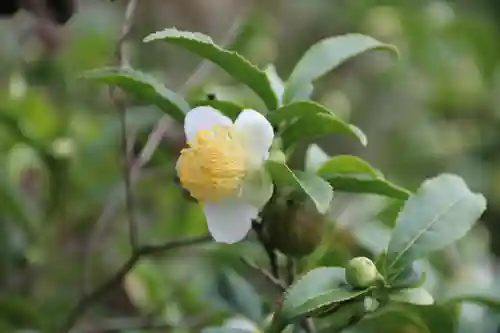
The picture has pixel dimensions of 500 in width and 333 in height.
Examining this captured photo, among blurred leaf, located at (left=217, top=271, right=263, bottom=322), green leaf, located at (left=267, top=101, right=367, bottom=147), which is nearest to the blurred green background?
blurred leaf, located at (left=217, top=271, right=263, bottom=322)

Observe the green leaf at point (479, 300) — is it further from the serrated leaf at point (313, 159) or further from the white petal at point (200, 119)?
the white petal at point (200, 119)

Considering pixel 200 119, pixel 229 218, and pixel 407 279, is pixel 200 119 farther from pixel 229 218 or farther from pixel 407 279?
pixel 407 279

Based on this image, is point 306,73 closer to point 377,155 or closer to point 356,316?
point 356,316

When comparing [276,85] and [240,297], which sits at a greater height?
[276,85]

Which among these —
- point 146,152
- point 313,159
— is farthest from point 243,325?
point 146,152

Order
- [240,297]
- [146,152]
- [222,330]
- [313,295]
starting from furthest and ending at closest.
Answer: [146,152] → [240,297] → [222,330] → [313,295]

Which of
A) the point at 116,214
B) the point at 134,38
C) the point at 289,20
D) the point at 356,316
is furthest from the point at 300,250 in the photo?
the point at 289,20

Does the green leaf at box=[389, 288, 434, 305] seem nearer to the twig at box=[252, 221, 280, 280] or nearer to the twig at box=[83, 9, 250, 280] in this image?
the twig at box=[252, 221, 280, 280]
